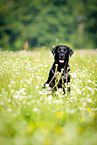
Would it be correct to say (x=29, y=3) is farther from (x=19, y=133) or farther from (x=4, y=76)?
(x=19, y=133)

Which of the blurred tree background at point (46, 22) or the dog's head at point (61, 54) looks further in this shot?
the blurred tree background at point (46, 22)

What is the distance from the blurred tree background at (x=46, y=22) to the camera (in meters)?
20.4

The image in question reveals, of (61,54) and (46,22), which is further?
(46,22)

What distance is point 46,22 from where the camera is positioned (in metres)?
20.9

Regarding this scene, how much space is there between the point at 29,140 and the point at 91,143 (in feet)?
1.90

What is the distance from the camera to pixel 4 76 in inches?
147

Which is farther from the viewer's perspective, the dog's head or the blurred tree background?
the blurred tree background

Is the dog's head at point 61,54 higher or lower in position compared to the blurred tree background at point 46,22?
lower

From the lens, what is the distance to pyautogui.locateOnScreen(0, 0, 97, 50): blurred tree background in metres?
20.4

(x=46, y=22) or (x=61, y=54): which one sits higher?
(x=46, y=22)

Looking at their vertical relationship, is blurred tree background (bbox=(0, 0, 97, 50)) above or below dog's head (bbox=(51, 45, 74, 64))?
above

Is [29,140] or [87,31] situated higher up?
[87,31]

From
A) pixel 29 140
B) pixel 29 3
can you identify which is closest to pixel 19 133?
pixel 29 140

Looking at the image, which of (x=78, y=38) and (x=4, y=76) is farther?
(x=78, y=38)
